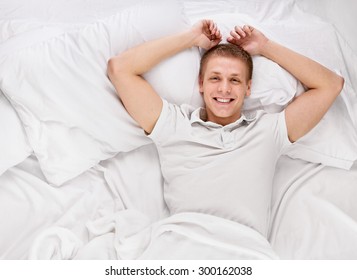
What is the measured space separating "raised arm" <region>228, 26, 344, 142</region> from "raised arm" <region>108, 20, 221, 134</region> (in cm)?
16

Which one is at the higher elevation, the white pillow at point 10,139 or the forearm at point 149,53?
the forearm at point 149,53

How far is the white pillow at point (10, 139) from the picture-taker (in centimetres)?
110

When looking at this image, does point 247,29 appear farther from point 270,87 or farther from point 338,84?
point 338,84

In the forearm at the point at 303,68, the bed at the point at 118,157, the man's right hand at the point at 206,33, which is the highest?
the man's right hand at the point at 206,33

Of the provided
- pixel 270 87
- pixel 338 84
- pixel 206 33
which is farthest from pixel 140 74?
pixel 338 84

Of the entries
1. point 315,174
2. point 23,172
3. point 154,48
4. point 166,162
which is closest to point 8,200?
point 23,172

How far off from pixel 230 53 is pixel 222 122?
0.16m

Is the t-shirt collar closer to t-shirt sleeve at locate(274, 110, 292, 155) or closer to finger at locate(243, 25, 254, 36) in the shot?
t-shirt sleeve at locate(274, 110, 292, 155)

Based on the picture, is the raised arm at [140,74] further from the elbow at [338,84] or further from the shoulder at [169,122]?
the elbow at [338,84]

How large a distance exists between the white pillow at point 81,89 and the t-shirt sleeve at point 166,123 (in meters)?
0.04

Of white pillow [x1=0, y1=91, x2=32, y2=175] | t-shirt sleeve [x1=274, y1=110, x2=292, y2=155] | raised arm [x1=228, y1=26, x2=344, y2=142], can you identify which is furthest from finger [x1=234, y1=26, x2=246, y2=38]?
white pillow [x1=0, y1=91, x2=32, y2=175]

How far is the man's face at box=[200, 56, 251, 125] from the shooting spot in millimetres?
1154

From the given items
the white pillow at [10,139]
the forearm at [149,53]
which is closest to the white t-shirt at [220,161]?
the forearm at [149,53]
